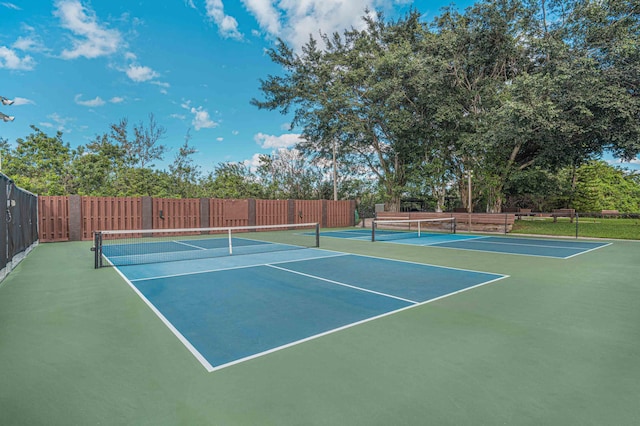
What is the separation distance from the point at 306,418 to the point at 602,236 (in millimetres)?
17803

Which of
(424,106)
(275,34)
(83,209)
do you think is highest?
(275,34)

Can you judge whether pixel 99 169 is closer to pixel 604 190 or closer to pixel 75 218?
pixel 75 218

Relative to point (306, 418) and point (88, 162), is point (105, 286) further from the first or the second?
point (88, 162)

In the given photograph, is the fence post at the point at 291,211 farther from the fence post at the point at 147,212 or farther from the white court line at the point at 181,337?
the white court line at the point at 181,337

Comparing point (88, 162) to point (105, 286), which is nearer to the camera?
point (105, 286)

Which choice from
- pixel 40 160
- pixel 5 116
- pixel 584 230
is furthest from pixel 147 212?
pixel 584 230

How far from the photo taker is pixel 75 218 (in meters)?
14.0

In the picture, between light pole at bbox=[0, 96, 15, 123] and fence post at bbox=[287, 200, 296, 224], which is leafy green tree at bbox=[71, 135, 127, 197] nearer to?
fence post at bbox=[287, 200, 296, 224]

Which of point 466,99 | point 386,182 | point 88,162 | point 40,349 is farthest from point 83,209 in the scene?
point 466,99

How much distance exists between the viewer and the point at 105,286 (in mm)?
5617

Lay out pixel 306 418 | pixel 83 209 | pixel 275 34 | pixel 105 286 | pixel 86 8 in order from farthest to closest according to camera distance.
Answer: pixel 275 34 → pixel 86 8 → pixel 83 209 → pixel 105 286 → pixel 306 418

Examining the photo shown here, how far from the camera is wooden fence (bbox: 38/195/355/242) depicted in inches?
538

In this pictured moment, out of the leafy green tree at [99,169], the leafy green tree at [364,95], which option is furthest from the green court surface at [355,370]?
the leafy green tree at [364,95]

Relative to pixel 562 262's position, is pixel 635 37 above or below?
above
